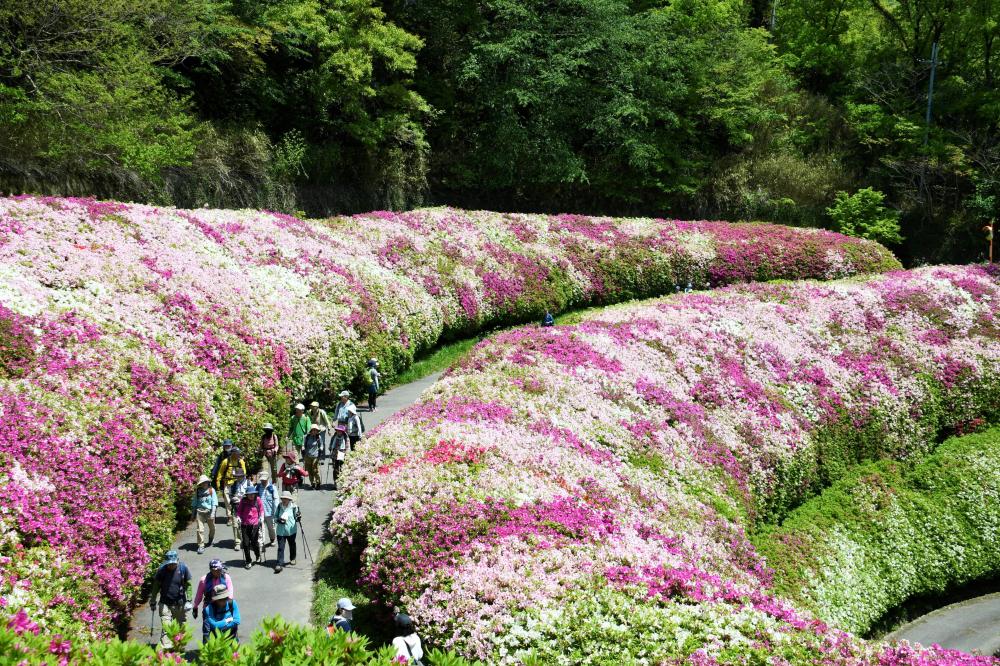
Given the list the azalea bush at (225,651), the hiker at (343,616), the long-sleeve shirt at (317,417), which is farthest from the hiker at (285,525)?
the azalea bush at (225,651)

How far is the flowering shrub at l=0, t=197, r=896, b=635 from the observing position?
12.1 m

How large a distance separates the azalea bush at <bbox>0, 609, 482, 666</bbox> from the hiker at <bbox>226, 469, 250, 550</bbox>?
6.95 m

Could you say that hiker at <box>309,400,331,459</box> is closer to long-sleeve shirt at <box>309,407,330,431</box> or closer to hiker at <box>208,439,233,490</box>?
long-sleeve shirt at <box>309,407,330,431</box>

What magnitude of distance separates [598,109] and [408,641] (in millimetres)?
46333

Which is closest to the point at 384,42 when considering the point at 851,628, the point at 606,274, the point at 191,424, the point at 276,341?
the point at 606,274

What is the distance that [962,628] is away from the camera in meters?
19.3

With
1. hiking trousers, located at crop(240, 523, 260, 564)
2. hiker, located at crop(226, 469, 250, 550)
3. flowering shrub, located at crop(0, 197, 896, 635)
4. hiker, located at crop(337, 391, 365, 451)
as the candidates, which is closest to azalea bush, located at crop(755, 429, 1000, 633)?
flowering shrub, located at crop(0, 197, 896, 635)

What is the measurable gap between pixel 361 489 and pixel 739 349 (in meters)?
13.8

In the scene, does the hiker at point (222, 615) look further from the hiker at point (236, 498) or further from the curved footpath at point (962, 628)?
the curved footpath at point (962, 628)

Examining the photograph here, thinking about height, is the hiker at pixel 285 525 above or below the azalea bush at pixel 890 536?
above

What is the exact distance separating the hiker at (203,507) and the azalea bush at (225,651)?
258 inches

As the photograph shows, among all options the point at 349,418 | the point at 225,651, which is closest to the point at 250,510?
the point at 349,418

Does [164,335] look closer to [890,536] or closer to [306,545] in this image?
[306,545]

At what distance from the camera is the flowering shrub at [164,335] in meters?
12.1
